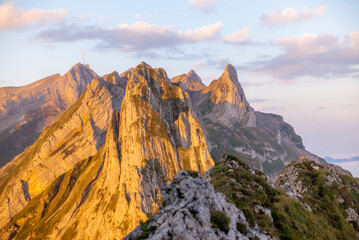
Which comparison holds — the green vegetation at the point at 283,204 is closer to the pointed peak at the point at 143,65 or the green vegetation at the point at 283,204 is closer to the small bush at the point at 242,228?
the small bush at the point at 242,228

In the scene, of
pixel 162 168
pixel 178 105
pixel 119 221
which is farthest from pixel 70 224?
pixel 178 105

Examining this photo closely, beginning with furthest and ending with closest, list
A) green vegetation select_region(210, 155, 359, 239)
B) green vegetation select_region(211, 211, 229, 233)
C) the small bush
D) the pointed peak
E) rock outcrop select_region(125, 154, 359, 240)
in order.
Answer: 1. the pointed peak
2. green vegetation select_region(210, 155, 359, 239)
3. the small bush
4. green vegetation select_region(211, 211, 229, 233)
5. rock outcrop select_region(125, 154, 359, 240)

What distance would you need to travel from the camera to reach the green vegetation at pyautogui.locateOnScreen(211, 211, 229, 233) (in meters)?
18.4

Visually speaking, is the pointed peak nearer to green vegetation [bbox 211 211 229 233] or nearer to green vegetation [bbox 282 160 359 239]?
green vegetation [bbox 282 160 359 239]

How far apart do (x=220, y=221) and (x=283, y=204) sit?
12.9 meters

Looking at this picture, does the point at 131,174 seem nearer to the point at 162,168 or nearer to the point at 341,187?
the point at 162,168

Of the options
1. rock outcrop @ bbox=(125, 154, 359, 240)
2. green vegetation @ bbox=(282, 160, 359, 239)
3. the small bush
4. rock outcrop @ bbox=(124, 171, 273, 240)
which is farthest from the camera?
green vegetation @ bbox=(282, 160, 359, 239)

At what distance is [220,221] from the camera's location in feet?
Answer: 61.1

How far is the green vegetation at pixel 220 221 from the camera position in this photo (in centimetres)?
1841

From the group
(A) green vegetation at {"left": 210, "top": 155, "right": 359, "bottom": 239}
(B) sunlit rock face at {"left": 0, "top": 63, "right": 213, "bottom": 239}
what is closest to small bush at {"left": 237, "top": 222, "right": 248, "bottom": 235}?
(A) green vegetation at {"left": 210, "top": 155, "right": 359, "bottom": 239}

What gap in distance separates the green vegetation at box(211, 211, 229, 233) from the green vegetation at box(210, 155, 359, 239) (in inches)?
75.7

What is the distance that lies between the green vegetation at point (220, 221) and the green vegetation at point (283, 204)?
1.92m

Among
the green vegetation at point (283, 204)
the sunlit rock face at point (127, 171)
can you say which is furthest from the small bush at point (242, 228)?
the sunlit rock face at point (127, 171)

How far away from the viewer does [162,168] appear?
140 meters
